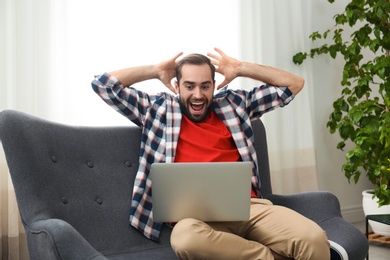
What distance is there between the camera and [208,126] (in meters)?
2.44

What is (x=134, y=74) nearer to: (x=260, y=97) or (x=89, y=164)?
(x=89, y=164)

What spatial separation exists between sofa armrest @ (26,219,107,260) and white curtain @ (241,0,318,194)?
226cm

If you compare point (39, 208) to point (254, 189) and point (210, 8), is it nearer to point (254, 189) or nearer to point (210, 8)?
point (254, 189)

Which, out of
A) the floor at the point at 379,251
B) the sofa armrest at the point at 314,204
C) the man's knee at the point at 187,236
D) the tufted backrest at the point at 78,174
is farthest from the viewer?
the floor at the point at 379,251

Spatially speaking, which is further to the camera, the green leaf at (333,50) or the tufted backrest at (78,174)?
the green leaf at (333,50)

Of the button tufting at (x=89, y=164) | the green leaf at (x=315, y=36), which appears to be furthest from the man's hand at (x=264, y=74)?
the green leaf at (x=315, y=36)

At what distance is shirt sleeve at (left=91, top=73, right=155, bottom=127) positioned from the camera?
2.36 meters

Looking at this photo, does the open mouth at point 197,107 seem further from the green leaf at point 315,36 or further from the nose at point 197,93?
the green leaf at point 315,36

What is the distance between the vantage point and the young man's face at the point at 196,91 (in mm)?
2381

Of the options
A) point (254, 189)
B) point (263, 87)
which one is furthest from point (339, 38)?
point (254, 189)

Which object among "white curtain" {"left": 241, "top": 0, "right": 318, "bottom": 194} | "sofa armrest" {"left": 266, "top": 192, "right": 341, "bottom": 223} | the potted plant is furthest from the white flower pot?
"sofa armrest" {"left": 266, "top": 192, "right": 341, "bottom": 223}

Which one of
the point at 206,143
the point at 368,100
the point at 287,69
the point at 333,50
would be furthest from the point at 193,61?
the point at 333,50

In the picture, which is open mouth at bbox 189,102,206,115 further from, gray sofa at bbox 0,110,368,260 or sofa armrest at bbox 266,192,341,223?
sofa armrest at bbox 266,192,341,223

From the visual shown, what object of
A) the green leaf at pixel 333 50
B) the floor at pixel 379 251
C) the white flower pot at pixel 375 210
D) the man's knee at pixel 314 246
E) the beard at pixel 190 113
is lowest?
the floor at pixel 379 251
